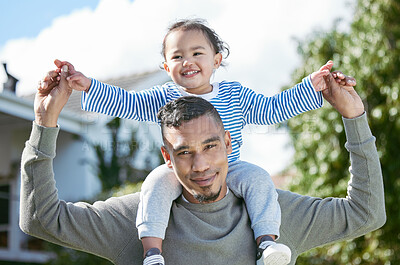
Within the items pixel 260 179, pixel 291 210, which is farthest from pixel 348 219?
pixel 260 179

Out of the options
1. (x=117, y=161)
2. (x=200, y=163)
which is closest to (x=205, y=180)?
(x=200, y=163)

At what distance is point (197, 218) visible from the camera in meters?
2.38

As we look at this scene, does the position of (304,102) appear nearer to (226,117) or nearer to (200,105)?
(226,117)

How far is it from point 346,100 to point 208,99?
0.61m

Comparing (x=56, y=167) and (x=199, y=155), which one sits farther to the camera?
(x=56, y=167)

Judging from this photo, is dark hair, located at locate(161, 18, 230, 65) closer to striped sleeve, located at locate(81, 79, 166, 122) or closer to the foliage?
striped sleeve, located at locate(81, 79, 166, 122)

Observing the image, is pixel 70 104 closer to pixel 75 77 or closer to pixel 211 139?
pixel 75 77

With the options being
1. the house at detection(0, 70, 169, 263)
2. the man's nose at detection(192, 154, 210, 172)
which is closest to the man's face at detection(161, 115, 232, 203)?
the man's nose at detection(192, 154, 210, 172)

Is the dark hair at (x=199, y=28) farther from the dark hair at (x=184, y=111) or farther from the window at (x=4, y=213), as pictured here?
the window at (x=4, y=213)

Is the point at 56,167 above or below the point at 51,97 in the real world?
below

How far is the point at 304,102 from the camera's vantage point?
2.67m

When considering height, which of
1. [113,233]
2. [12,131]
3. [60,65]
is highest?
[60,65]

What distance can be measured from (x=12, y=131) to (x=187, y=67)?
320 inches

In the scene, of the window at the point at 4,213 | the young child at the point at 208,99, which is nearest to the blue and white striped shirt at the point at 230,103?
the young child at the point at 208,99
